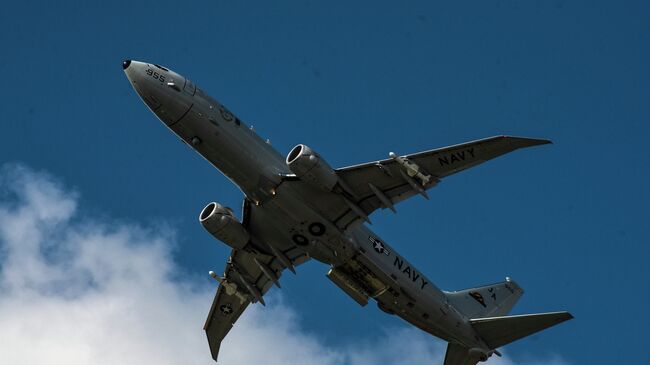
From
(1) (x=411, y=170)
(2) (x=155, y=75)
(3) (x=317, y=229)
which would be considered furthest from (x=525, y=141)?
(2) (x=155, y=75)

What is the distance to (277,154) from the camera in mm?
51719

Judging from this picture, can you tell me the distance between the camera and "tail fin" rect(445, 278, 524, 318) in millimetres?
58009

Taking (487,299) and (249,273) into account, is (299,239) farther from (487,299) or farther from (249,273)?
(487,299)

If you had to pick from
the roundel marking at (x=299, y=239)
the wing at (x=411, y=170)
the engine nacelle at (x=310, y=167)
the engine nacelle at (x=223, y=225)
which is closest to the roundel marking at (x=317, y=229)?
the roundel marking at (x=299, y=239)

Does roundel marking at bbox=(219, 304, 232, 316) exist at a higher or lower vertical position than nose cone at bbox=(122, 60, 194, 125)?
lower

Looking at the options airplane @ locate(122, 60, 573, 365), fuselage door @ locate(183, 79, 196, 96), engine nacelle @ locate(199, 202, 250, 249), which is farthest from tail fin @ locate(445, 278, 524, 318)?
fuselage door @ locate(183, 79, 196, 96)

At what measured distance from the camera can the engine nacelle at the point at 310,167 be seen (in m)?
48.9

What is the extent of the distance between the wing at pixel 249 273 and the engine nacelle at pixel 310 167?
20.1 ft

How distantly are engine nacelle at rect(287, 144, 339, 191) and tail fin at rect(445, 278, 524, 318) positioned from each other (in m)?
12.2

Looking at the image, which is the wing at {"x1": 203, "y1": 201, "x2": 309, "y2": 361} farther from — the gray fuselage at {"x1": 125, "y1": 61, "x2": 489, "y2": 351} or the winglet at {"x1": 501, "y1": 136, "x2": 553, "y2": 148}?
the winglet at {"x1": 501, "y1": 136, "x2": 553, "y2": 148}

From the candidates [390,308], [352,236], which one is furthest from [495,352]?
[352,236]

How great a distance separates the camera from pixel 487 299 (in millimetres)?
60781

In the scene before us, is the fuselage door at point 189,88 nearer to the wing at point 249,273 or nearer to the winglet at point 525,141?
the wing at point 249,273

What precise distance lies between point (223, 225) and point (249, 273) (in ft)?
23.1
